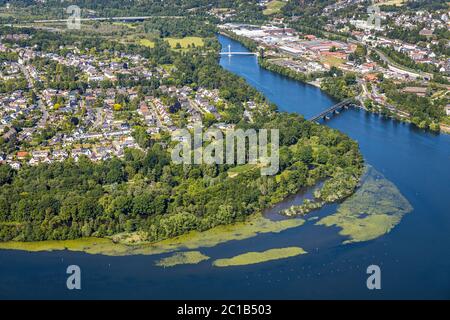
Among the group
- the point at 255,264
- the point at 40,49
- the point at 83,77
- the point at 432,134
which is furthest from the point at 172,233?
the point at 40,49

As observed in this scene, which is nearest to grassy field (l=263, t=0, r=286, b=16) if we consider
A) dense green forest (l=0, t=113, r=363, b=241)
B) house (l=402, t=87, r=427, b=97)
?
house (l=402, t=87, r=427, b=97)

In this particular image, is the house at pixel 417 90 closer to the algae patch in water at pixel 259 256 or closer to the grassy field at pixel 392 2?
the algae patch in water at pixel 259 256

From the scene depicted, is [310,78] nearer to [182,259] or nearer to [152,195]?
[152,195]

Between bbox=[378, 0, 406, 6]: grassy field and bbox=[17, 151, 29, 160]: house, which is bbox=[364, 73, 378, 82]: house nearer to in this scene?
bbox=[17, 151, 29, 160]: house

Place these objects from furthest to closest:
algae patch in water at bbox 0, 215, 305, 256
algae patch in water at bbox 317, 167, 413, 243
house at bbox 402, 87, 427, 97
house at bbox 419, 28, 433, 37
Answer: house at bbox 419, 28, 433, 37 < house at bbox 402, 87, 427, 97 < algae patch in water at bbox 317, 167, 413, 243 < algae patch in water at bbox 0, 215, 305, 256

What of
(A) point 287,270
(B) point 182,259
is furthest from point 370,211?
(B) point 182,259

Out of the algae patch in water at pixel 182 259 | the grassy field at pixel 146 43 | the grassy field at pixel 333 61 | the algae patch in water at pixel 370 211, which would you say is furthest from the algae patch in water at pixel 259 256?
the grassy field at pixel 146 43
